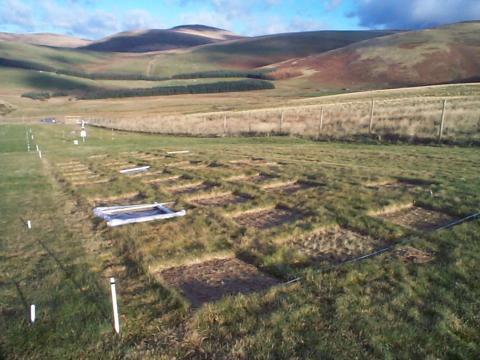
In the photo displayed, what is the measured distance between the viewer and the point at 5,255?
6566mm

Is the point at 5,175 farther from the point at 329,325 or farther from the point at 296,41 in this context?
the point at 296,41

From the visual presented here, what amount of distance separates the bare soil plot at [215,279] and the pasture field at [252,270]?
3 cm

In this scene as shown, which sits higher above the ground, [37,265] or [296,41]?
[296,41]

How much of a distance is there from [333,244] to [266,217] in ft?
6.26

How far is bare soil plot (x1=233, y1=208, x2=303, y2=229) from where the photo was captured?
786 cm

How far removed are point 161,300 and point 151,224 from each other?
117 inches

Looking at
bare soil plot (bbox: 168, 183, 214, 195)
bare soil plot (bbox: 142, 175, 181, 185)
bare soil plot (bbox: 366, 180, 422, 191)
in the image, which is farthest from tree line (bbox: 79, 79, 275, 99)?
bare soil plot (bbox: 366, 180, 422, 191)

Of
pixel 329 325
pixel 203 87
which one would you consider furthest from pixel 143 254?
pixel 203 87

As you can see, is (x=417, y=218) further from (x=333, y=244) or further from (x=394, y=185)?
(x=394, y=185)

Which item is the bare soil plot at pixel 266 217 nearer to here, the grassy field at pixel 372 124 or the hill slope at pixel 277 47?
the grassy field at pixel 372 124

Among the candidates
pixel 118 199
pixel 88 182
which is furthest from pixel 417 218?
pixel 88 182

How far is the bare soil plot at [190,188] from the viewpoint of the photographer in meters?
10.7

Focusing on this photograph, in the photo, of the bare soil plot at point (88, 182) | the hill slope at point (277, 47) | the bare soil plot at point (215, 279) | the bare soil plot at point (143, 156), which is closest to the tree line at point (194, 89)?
the hill slope at point (277, 47)

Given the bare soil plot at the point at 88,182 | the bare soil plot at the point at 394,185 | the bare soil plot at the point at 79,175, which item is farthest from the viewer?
the bare soil plot at the point at 79,175
